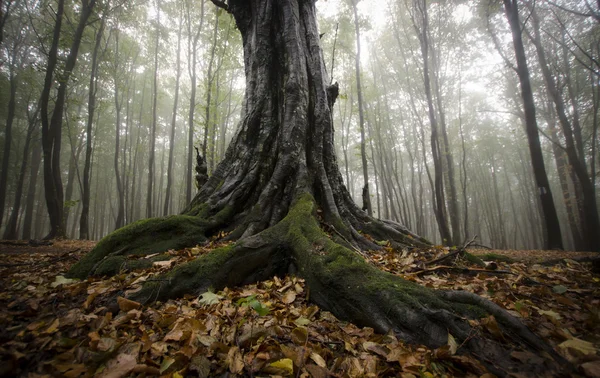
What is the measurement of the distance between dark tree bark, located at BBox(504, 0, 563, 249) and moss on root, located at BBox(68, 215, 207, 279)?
9.04 meters

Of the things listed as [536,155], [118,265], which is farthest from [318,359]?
[536,155]

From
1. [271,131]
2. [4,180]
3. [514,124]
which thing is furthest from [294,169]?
[514,124]

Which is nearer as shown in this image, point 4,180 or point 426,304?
point 426,304

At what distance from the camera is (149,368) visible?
3.53 ft

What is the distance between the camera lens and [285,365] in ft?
3.77

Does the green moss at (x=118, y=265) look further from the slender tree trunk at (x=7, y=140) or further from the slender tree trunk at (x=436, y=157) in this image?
the slender tree trunk at (x=7, y=140)

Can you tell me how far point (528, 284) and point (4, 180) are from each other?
17.2 meters

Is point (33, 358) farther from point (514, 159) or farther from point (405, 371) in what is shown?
point (514, 159)

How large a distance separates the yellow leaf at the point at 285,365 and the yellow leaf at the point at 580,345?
1.38m

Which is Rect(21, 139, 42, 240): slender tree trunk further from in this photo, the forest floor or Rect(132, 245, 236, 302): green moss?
Rect(132, 245, 236, 302): green moss

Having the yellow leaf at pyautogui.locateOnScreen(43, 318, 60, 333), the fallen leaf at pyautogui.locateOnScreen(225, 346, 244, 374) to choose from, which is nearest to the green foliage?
the fallen leaf at pyautogui.locateOnScreen(225, 346, 244, 374)

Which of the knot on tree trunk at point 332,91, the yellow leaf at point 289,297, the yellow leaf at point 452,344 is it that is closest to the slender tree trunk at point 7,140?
the knot on tree trunk at point 332,91

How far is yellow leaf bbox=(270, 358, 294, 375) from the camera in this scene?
44.7 inches

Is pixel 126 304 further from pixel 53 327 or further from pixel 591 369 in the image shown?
pixel 591 369
